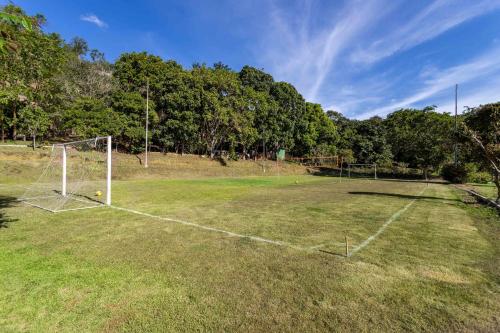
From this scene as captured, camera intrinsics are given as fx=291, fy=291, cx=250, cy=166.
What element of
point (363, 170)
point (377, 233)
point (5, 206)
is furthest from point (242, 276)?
point (363, 170)

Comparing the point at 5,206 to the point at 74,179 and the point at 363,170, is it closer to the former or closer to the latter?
the point at 74,179

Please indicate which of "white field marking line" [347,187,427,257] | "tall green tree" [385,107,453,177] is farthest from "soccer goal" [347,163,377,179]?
"white field marking line" [347,187,427,257]

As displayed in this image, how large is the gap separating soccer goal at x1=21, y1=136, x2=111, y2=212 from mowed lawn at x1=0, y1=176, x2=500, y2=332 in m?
2.93

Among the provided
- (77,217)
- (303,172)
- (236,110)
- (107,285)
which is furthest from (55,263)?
(303,172)

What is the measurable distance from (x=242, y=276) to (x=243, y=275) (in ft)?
0.14

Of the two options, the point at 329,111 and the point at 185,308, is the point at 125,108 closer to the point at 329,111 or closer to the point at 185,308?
the point at 185,308

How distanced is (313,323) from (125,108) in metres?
32.8

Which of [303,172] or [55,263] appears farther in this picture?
[303,172]

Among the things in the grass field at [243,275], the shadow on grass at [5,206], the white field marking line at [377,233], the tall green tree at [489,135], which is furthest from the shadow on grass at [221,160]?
the grass field at [243,275]

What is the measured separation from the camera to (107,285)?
3.99 m

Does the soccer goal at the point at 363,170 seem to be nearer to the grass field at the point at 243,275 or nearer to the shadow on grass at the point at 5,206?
the grass field at the point at 243,275

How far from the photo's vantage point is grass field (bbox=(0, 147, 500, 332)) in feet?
10.5

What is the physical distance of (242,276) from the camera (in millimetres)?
4383

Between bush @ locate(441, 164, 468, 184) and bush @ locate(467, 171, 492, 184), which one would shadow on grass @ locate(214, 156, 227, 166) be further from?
bush @ locate(467, 171, 492, 184)
